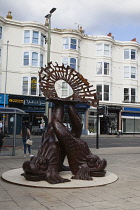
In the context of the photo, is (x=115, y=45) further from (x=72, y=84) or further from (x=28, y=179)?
(x=28, y=179)

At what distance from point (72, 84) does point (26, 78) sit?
2272 cm

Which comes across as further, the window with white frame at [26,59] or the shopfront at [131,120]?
the shopfront at [131,120]

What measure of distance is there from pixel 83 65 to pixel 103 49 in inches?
149

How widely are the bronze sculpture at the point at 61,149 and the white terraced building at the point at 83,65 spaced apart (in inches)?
789

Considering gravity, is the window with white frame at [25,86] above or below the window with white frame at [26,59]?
below

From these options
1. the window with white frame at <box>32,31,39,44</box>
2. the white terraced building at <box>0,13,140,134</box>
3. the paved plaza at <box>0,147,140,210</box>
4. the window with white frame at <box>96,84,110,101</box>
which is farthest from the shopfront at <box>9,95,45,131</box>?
the paved plaza at <box>0,147,140,210</box>

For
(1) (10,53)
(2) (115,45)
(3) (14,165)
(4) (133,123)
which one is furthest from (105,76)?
(3) (14,165)

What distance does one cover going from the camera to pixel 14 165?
395 inches

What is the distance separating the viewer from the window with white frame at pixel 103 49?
34688 millimetres

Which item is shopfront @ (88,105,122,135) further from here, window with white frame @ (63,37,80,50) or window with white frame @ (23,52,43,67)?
window with white frame @ (23,52,43,67)

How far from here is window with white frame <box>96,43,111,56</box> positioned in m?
34.7

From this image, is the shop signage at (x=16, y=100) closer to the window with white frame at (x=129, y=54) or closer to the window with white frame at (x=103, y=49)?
the window with white frame at (x=103, y=49)

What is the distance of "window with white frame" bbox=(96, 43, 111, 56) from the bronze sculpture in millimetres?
27356

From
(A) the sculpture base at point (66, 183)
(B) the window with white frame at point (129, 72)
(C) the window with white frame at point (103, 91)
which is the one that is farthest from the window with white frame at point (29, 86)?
(A) the sculpture base at point (66, 183)
